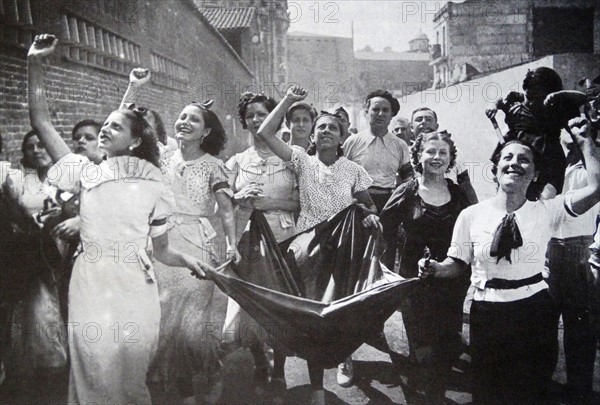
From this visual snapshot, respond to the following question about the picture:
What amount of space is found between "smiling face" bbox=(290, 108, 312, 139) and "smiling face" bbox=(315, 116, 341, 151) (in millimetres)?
296

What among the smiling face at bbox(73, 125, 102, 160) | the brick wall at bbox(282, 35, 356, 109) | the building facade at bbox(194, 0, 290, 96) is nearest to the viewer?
the smiling face at bbox(73, 125, 102, 160)

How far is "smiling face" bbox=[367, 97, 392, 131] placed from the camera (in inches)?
173

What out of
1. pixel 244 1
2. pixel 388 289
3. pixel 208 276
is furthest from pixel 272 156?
pixel 244 1

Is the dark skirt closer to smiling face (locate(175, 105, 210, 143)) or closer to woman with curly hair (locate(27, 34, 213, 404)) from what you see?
woman with curly hair (locate(27, 34, 213, 404))

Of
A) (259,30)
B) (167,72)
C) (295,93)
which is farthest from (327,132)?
(259,30)

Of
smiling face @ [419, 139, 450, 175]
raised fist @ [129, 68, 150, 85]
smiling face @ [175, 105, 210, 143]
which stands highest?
raised fist @ [129, 68, 150, 85]

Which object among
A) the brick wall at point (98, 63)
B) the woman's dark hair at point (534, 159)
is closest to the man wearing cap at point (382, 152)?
the woman's dark hair at point (534, 159)

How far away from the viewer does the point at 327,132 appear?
3.48 metres

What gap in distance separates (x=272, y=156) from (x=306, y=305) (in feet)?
3.84

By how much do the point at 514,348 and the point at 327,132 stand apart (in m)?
1.90

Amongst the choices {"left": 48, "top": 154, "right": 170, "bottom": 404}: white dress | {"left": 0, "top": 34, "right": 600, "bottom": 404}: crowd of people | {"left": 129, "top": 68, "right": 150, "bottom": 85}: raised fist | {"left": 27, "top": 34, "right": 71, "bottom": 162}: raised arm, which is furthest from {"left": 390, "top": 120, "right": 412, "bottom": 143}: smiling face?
{"left": 27, "top": 34, "right": 71, "bottom": 162}: raised arm

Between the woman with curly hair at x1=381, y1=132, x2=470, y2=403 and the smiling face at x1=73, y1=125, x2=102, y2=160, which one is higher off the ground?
the smiling face at x1=73, y1=125, x2=102, y2=160

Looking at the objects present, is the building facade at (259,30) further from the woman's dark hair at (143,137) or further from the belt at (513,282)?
the belt at (513,282)

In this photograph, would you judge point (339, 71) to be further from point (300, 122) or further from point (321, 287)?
point (321, 287)
